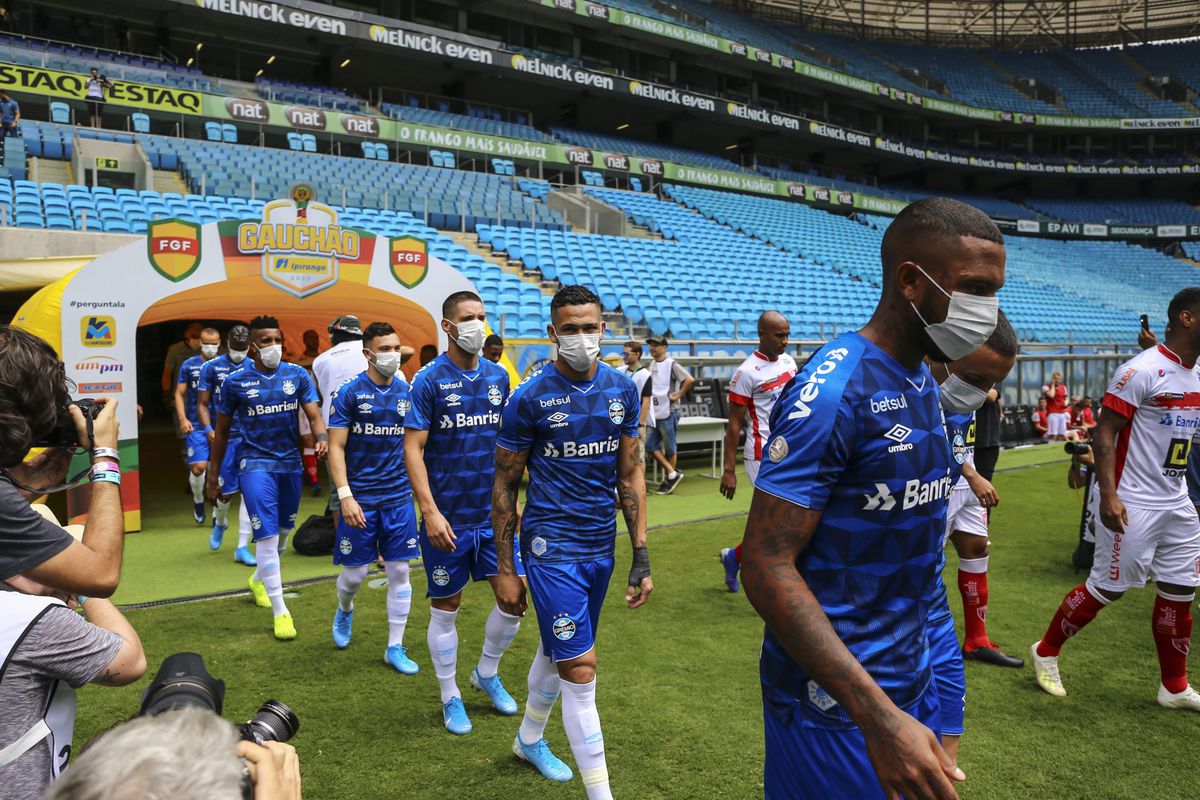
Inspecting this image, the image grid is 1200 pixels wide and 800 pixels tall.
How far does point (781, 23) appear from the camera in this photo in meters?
44.0

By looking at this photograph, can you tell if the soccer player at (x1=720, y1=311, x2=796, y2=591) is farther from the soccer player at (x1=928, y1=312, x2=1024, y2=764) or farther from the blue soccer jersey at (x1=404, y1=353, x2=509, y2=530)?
the blue soccer jersey at (x1=404, y1=353, x2=509, y2=530)

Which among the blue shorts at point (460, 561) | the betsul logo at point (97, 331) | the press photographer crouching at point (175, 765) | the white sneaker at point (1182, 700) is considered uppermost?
the betsul logo at point (97, 331)

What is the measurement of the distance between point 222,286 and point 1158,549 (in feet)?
31.1

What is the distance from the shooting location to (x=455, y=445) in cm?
444

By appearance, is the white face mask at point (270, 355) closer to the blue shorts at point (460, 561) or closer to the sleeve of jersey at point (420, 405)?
the sleeve of jersey at point (420, 405)

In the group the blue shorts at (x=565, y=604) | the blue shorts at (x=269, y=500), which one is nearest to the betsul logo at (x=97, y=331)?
the blue shorts at (x=269, y=500)

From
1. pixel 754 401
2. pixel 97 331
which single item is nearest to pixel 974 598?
pixel 754 401

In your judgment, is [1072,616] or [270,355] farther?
[270,355]

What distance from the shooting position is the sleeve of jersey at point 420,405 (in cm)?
430

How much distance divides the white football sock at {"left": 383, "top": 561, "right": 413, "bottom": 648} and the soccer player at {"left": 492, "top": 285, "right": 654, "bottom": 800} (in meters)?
1.54

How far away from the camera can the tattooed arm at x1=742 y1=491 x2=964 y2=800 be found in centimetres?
156

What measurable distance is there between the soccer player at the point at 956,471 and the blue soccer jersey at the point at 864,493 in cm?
20

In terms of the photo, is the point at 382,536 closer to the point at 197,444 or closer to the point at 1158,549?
the point at 1158,549

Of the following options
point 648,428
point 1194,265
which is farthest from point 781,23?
point 648,428
